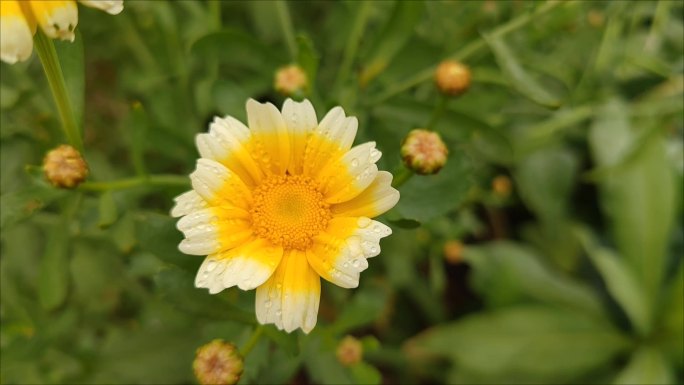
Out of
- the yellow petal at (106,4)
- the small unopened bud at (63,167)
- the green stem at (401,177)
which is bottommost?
the green stem at (401,177)

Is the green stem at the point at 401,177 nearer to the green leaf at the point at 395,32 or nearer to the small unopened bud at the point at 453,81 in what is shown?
the small unopened bud at the point at 453,81

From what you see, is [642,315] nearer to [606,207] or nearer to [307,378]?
[606,207]

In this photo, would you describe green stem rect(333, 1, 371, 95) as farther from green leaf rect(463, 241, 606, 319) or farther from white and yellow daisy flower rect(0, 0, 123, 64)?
green leaf rect(463, 241, 606, 319)

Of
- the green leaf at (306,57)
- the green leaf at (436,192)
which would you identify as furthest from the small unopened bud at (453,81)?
the green leaf at (306,57)

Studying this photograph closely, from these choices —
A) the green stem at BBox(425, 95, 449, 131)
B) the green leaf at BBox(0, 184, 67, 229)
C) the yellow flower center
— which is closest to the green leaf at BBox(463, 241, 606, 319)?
the green stem at BBox(425, 95, 449, 131)

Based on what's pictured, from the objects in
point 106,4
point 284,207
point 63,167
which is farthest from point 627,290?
point 106,4

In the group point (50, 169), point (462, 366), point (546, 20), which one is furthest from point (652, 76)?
point (50, 169)
